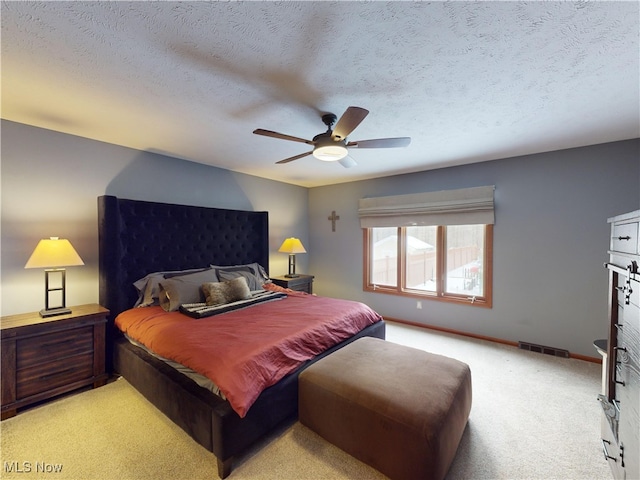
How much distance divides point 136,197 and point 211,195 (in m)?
0.95

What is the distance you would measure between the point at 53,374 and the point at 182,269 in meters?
1.47

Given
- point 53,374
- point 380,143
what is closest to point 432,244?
point 380,143

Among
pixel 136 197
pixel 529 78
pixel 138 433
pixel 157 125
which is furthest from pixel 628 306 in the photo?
pixel 136 197

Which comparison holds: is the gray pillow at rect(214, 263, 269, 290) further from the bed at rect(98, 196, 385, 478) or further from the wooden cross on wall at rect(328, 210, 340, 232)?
the wooden cross on wall at rect(328, 210, 340, 232)

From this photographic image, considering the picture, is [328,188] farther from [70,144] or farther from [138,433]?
[138,433]

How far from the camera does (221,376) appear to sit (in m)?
1.66

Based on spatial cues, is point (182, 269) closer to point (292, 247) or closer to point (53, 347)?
point (53, 347)

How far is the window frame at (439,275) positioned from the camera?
3.63m

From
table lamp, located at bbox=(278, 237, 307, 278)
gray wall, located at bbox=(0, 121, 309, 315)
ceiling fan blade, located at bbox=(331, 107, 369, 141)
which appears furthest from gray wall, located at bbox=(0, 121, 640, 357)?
ceiling fan blade, located at bbox=(331, 107, 369, 141)

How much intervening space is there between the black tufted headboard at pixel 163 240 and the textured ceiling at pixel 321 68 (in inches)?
33.9

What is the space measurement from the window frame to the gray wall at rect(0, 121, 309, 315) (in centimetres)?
294

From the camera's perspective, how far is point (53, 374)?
2.24 metres

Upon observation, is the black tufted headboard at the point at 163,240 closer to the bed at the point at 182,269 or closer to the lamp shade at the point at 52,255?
the bed at the point at 182,269

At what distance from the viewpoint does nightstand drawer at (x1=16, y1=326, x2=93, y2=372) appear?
210cm
